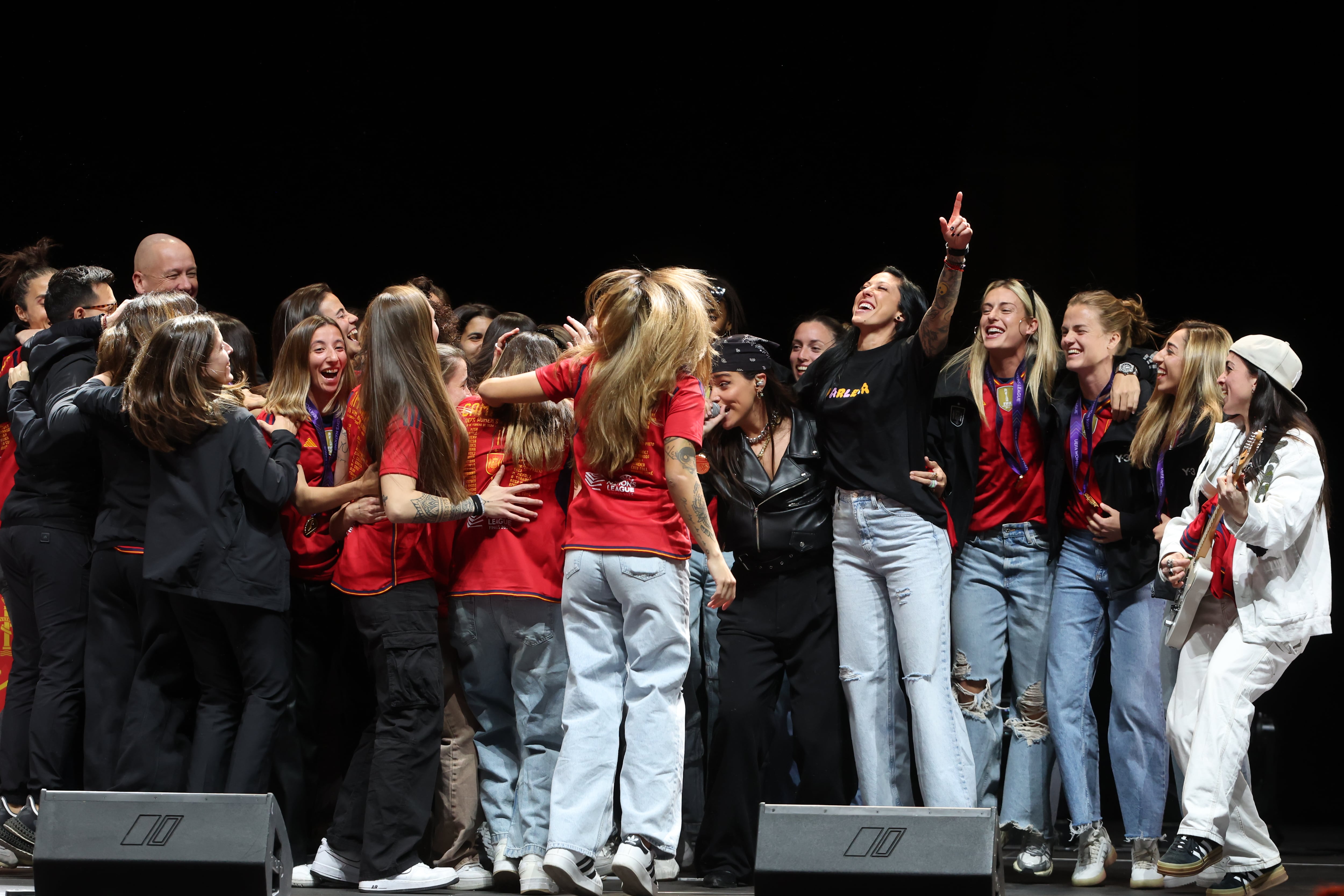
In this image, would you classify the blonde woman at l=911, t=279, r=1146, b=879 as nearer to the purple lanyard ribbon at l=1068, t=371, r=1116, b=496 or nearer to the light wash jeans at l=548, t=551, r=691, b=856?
the purple lanyard ribbon at l=1068, t=371, r=1116, b=496

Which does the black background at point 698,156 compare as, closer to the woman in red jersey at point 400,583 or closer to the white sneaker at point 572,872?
the woman in red jersey at point 400,583

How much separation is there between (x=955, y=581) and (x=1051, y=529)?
35cm

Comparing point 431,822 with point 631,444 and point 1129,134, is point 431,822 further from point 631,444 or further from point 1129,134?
point 1129,134

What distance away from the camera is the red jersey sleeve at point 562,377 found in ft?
11.9

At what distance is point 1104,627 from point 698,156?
3050mm

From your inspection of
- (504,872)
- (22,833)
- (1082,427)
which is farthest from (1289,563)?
(22,833)

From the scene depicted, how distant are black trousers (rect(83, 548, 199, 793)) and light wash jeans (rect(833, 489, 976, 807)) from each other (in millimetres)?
1986

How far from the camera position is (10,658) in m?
4.89

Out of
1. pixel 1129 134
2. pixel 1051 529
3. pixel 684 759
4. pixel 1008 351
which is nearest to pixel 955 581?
pixel 1051 529

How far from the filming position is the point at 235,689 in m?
3.70

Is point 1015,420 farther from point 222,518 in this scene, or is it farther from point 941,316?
point 222,518

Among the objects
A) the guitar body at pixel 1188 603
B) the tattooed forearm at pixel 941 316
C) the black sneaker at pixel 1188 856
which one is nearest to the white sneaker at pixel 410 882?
the black sneaker at pixel 1188 856

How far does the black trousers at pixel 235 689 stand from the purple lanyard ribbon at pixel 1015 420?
235 centimetres

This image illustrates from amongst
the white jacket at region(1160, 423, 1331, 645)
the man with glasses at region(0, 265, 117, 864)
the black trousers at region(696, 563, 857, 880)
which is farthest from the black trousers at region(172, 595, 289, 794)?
the white jacket at region(1160, 423, 1331, 645)
